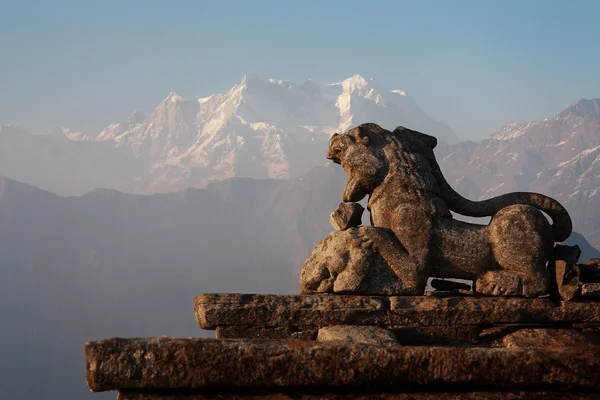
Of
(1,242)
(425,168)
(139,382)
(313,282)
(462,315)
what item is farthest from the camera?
(1,242)

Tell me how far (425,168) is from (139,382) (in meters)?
4.92

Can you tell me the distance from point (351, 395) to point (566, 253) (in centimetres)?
438

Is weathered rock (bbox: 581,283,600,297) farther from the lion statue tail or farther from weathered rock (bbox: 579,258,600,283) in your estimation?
the lion statue tail

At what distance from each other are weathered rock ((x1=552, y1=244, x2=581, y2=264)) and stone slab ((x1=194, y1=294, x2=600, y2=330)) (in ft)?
2.46

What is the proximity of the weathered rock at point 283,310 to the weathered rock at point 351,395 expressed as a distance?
174 centimetres

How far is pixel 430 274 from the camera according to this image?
866 cm

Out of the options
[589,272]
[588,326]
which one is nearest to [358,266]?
[588,326]

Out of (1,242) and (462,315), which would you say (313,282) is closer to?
(462,315)

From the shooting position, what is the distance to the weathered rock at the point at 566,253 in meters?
9.00

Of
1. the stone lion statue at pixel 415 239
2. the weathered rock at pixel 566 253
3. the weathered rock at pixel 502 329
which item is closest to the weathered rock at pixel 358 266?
the stone lion statue at pixel 415 239

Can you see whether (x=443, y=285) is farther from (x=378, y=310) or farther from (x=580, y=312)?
(x=580, y=312)

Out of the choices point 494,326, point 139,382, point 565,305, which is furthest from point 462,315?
point 139,382

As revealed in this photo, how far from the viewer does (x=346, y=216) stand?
9.01 metres

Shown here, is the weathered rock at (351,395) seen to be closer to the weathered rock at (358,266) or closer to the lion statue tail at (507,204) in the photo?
the weathered rock at (358,266)
